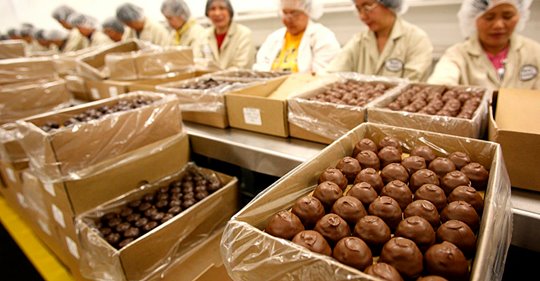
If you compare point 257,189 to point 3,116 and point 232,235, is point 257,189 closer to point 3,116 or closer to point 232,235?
point 232,235

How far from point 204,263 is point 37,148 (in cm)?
83

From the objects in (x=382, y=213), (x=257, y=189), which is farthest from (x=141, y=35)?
(x=382, y=213)

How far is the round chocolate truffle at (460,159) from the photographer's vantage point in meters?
0.88

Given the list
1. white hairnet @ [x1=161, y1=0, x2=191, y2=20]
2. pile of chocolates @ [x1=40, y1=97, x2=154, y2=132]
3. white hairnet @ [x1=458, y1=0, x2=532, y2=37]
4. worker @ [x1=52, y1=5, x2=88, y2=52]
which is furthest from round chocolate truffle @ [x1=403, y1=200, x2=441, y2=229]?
worker @ [x1=52, y1=5, x2=88, y2=52]

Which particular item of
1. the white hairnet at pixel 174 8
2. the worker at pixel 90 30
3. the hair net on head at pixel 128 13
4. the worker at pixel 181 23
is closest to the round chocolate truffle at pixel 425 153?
the worker at pixel 181 23

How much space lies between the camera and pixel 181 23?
4.25 metres

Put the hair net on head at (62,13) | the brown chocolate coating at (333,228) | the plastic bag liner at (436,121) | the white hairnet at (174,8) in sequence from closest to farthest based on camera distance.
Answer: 1. the brown chocolate coating at (333,228)
2. the plastic bag liner at (436,121)
3. the white hairnet at (174,8)
4. the hair net on head at (62,13)

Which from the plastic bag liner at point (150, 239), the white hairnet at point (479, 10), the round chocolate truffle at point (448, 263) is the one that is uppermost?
the white hairnet at point (479, 10)

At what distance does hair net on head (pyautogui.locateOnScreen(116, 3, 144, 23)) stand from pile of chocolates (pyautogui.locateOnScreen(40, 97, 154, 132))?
3.24m

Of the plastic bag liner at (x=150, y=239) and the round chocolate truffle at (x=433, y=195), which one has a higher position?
the round chocolate truffle at (x=433, y=195)

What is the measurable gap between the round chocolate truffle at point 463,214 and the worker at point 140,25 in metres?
4.58

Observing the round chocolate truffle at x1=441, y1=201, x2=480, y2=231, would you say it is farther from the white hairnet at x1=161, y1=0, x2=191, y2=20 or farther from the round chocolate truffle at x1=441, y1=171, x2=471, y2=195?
the white hairnet at x1=161, y1=0, x2=191, y2=20

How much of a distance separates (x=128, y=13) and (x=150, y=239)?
13.5ft

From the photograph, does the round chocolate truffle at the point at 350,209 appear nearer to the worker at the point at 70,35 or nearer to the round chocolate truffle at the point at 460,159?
the round chocolate truffle at the point at 460,159
